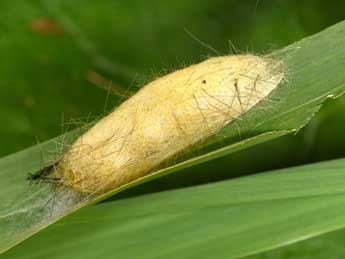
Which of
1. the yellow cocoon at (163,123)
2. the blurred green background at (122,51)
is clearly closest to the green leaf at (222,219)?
the yellow cocoon at (163,123)

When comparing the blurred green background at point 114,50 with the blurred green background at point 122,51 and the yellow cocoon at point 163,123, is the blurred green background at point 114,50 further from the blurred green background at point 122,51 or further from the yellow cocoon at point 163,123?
the yellow cocoon at point 163,123

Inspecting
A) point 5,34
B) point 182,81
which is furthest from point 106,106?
point 182,81

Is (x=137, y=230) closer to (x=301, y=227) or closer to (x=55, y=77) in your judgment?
(x=301, y=227)

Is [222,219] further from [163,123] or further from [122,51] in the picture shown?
[122,51]

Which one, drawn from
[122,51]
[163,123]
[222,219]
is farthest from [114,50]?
[222,219]

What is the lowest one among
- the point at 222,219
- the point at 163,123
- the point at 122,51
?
the point at 222,219

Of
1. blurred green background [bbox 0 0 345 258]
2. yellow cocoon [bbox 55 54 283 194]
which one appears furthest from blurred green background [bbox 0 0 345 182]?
yellow cocoon [bbox 55 54 283 194]

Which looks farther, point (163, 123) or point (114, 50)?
point (114, 50)
